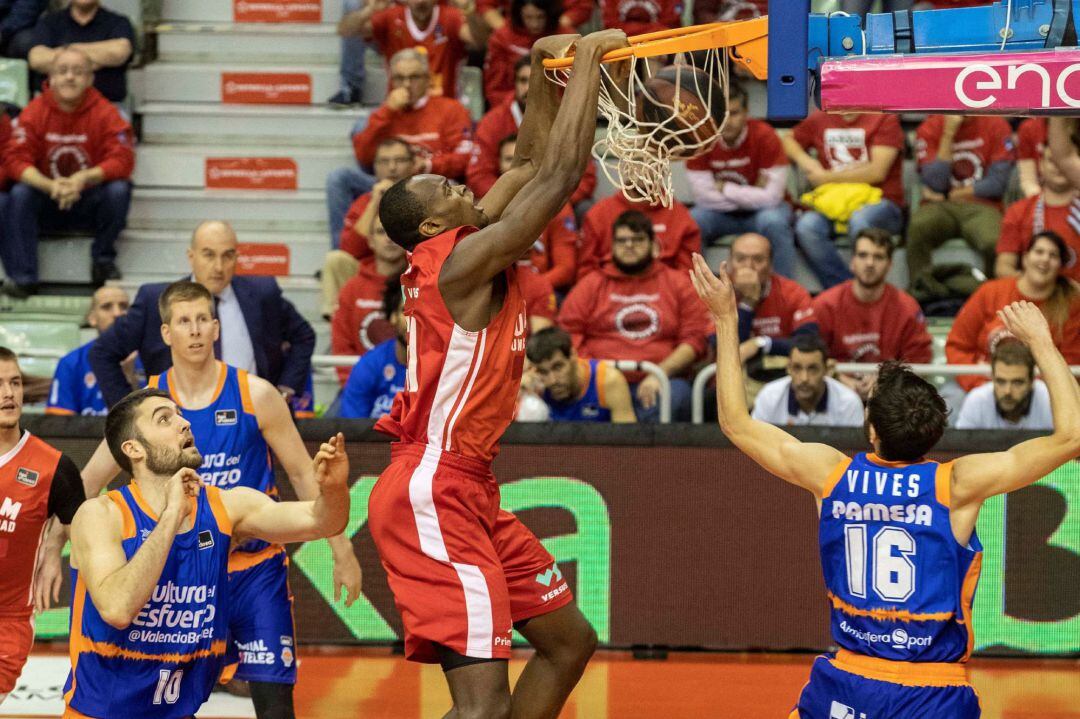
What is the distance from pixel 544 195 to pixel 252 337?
3.38 metres

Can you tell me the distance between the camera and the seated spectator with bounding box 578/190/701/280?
412 inches

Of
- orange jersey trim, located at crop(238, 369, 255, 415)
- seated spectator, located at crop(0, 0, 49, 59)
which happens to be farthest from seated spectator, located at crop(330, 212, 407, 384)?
seated spectator, located at crop(0, 0, 49, 59)

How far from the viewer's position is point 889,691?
4.74 metres

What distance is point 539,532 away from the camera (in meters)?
8.32

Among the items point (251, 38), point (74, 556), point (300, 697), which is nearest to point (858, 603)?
point (74, 556)

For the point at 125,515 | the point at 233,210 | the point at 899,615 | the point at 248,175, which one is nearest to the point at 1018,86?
the point at 899,615

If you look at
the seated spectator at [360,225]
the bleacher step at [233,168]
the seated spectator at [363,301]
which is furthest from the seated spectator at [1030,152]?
the bleacher step at [233,168]

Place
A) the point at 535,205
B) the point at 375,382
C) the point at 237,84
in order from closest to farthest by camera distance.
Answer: the point at 535,205 → the point at 375,382 → the point at 237,84

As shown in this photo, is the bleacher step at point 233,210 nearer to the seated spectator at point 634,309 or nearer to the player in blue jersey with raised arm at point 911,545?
the seated spectator at point 634,309

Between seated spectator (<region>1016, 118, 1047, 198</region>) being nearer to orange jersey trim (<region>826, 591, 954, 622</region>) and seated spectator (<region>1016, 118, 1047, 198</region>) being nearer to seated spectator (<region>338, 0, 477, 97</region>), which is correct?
seated spectator (<region>338, 0, 477, 97</region>)

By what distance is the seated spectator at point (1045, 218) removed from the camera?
10227 millimetres

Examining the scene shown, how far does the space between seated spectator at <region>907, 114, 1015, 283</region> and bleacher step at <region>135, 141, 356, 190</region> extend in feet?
14.6

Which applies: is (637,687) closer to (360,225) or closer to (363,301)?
(363,301)

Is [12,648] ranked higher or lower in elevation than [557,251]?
lower
